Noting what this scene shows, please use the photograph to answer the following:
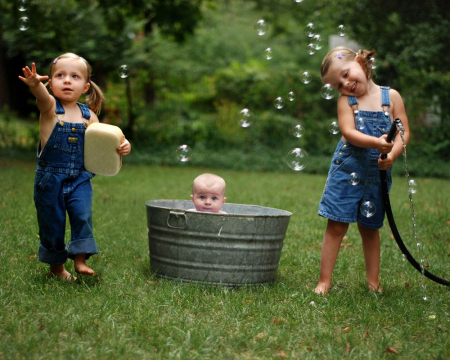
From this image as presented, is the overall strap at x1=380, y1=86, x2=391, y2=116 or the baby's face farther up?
the overall strap at x1=380, y1=86, x2=391, y2=116

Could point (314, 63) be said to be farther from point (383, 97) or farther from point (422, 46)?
point (383, 97)

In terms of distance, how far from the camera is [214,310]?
8.79 feet

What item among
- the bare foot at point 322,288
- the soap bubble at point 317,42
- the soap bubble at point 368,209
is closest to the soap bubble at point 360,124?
the soap bubble at point 368,209

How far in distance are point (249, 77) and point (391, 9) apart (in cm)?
394

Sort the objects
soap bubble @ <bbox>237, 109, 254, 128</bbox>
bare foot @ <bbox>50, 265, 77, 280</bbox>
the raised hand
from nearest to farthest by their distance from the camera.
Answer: the raised hand, bare foot @ <bbox>50, 265, 77, 280</bbox>, soap bubble @ <bbox>237, 109, 254, 128</bbox>

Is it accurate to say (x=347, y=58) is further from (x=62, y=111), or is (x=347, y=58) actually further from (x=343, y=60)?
(x=62, y=111)

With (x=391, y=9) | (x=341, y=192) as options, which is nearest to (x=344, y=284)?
(x=341, y=192)

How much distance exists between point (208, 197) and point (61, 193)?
35.3 inches

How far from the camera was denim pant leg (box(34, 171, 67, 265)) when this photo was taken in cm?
296

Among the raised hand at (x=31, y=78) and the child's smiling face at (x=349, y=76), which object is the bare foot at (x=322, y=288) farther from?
the raised hand at (x=31, y=78)

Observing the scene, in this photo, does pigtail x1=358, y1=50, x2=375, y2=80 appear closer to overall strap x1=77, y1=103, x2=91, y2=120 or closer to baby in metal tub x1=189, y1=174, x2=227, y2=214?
baby in metal tub x1=189, y1=174, x2=227, y2=214

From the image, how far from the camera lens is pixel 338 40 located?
1588 centimetres

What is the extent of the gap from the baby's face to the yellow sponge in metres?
0.54

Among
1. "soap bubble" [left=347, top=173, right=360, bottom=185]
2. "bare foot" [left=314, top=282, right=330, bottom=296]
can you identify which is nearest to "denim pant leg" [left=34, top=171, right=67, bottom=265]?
"bare foot" [left=314, top=282, right=330, bottom=296]
